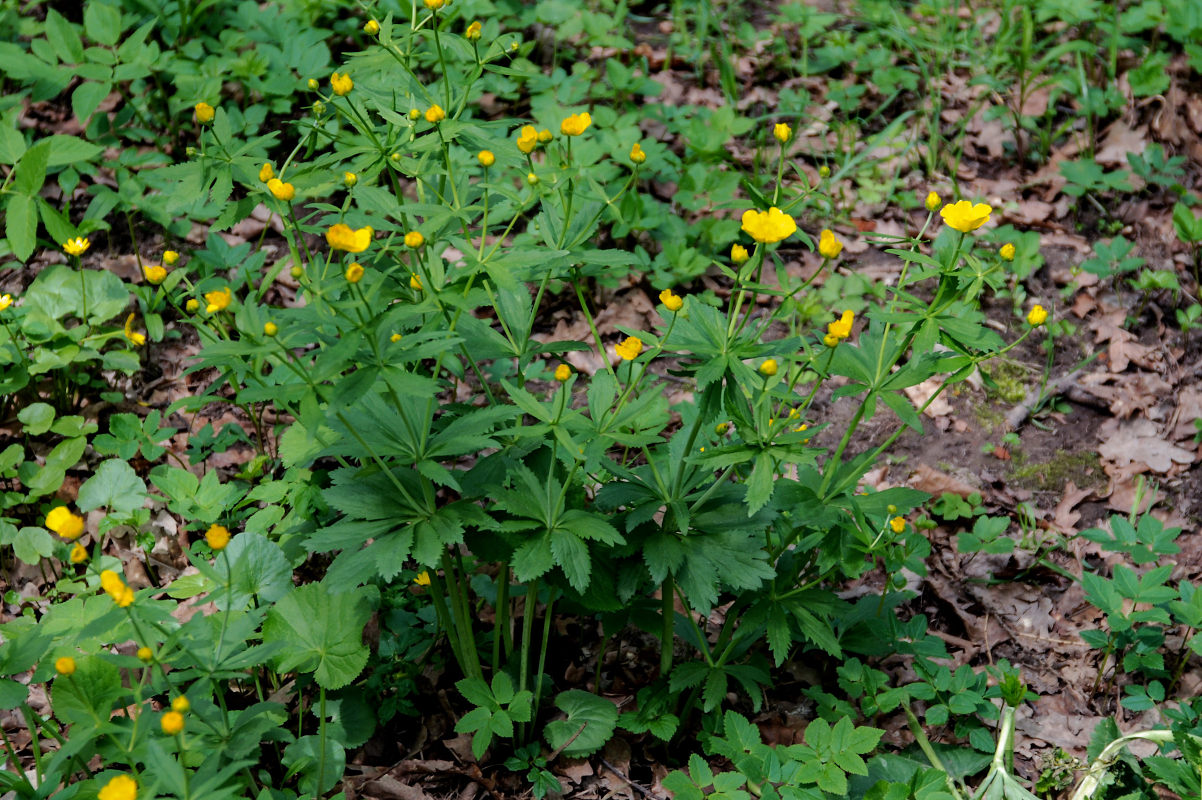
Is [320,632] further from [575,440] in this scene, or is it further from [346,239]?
[346,239]

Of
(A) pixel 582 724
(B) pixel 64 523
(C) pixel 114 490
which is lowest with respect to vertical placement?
(A) pixel 582 724

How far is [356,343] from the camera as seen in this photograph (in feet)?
5.02

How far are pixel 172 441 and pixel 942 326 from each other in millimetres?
2171

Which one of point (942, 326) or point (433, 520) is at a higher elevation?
point (942, 326)

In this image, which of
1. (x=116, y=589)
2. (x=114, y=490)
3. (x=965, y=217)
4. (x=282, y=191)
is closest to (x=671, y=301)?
(x=965, y=217)

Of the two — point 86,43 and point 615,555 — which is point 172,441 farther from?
point 86,43

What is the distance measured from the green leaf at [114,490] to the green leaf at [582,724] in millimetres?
1170

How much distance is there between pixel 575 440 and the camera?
1.78m

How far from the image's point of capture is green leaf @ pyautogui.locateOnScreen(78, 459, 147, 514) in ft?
7.90

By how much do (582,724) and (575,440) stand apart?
701mm

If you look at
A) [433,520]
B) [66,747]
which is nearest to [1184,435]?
[433,520]

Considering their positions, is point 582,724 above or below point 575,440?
below

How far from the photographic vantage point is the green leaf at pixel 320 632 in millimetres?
1929

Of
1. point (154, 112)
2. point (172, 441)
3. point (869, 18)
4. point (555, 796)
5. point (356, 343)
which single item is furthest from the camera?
point (869, 18)
